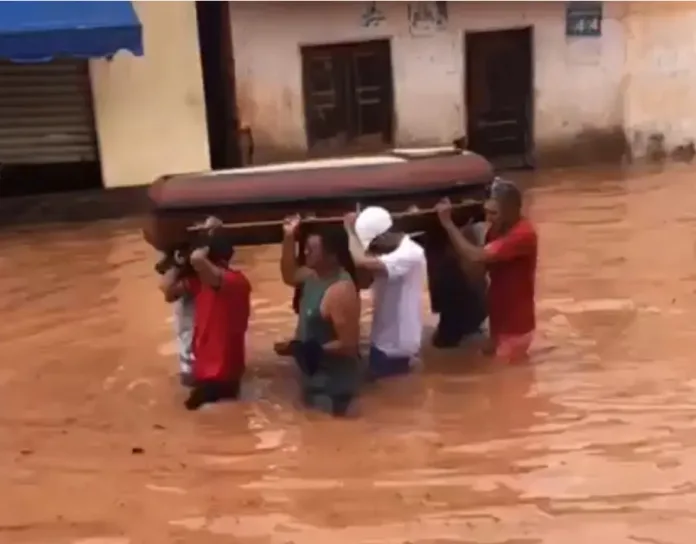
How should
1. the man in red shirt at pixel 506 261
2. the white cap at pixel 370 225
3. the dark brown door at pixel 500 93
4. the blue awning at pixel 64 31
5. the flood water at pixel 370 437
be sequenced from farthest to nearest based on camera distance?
the dark brown door at pixel 500 93 → the blue awning at pixel 64 31 → the man in red shirt at pixel 506 261 → the white cap at pixel 370 225 → the flood water at pixel 370 437

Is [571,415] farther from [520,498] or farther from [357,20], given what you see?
[357,20]

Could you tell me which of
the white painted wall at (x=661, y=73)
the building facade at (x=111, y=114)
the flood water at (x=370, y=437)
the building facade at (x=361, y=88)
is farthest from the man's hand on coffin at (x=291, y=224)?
the white painted wall at (x=661, y=73)

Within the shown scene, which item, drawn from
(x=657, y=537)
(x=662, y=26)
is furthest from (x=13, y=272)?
(x=662, y=26)

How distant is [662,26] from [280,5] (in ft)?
14.8

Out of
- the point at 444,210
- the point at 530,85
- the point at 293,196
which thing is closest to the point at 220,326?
the point at 293,196

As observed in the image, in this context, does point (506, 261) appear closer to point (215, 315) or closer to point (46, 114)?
point (215, 315)

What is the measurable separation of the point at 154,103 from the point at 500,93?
4.05m

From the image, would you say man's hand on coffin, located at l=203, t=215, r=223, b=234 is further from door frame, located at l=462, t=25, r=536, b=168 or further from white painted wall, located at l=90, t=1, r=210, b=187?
door frame, located at l=462, t=25, r=536, b=168

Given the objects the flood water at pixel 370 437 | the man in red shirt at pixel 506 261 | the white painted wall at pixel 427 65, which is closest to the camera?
the flood water at pixel 370 437

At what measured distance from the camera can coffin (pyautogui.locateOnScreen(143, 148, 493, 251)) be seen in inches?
282

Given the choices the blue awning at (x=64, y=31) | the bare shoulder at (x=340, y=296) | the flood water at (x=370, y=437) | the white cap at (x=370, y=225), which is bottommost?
the flood water at (x=370, y=437)

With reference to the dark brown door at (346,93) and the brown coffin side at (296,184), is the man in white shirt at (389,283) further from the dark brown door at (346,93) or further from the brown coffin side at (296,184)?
the dark brown door at (346,93)

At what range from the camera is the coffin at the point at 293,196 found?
7164mm

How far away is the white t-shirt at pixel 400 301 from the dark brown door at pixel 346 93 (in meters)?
6.66
